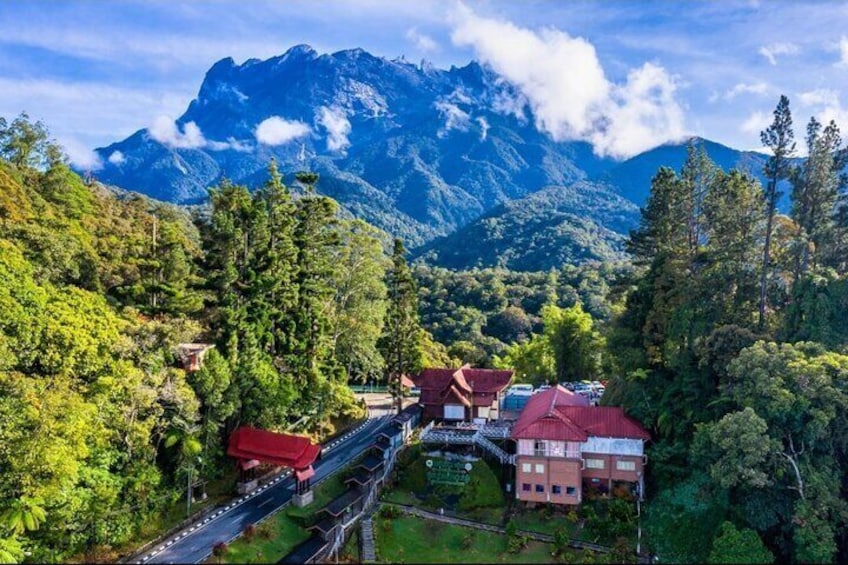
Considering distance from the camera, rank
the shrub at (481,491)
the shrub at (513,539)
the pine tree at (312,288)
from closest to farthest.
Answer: the shrub at (513,539) < the shrub at (481,491) < the pine tree at (312,288)

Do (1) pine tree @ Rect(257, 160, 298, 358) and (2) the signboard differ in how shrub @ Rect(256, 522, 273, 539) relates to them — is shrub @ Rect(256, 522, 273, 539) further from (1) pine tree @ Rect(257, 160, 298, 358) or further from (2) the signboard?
(1) pine tree @ Rect(257, 160, 298, 358)

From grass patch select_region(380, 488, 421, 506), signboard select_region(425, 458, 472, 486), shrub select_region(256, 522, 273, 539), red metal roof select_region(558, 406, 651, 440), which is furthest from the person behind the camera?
signboard select_region(425, 458, 472, 486)

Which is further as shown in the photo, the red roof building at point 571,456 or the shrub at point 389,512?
the red roof building at point 571,456

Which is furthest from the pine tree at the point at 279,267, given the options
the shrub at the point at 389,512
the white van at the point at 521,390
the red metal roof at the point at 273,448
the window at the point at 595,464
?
→ the window at the point at 595,464

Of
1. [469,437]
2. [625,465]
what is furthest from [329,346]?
[625,465]

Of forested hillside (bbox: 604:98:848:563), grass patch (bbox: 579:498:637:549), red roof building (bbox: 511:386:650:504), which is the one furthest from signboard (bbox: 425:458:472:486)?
forested hillside (bbox: 604:98:848:563)

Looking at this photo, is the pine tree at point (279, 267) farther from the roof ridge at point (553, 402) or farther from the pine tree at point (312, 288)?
the roof ridge at point (553, 402)

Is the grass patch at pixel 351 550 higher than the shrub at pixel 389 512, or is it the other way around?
the shrub at pixel 389 512
